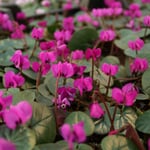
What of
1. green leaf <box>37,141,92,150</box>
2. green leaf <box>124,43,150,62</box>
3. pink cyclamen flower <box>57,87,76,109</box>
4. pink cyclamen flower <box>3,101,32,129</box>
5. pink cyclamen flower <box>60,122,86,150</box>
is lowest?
green leaf <box>37,141,92,150</box>

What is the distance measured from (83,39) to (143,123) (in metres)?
0.81

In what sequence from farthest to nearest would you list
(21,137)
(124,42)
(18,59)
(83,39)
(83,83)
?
(83,39) → (124,42) → (18,59) → (83,83) → (21,137)

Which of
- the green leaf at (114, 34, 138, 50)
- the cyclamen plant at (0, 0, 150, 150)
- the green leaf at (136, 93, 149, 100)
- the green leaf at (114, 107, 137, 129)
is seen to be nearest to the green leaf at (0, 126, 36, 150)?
the cyclamen plant at (0, 0, 150, 150)

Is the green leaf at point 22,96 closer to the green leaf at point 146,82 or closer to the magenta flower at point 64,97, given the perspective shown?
the magenta flower at point 64,97

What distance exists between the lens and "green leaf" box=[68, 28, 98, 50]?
1.71 meters

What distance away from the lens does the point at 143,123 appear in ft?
3.26

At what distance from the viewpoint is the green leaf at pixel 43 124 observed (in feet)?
2.99

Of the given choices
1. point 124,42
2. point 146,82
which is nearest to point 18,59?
point 146,82

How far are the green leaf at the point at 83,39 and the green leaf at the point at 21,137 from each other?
900 millimetres

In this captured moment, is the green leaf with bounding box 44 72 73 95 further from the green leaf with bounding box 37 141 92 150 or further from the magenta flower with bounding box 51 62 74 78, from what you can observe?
the green leaf with bounding box 37 141 92 150

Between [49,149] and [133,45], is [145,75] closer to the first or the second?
[133,45]

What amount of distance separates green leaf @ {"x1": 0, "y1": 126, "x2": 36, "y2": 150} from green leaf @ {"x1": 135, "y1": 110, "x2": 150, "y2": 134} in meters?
0.31

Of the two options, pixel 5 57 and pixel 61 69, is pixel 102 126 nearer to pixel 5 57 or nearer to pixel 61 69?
pixel 61 69

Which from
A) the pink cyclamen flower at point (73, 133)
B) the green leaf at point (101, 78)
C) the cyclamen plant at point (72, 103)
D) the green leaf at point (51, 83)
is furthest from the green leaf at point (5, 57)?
the pink cyclamen flower at point (73, 133)
